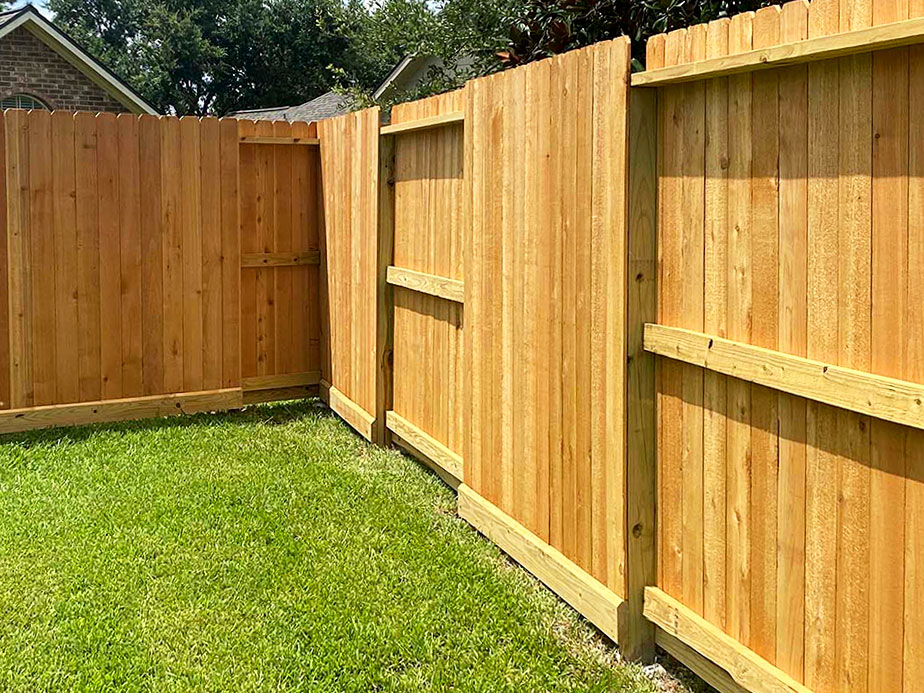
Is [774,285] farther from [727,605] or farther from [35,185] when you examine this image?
[35,185]

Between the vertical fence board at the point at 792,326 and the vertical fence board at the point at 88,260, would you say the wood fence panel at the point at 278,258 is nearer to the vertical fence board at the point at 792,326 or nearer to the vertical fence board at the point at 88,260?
the vertical fence board at the point at 88,260

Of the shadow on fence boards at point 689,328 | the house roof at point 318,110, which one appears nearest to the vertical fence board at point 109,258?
the shadow on fence boards at point 689,328

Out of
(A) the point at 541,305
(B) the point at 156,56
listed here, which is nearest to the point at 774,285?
(A) the point at 541,305

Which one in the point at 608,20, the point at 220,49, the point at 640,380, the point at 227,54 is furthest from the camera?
the point at 227,54

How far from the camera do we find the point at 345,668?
3.28 metres

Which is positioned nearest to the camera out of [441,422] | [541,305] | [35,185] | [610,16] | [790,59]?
[790,59]

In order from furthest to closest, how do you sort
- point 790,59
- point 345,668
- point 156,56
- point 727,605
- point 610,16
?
point 156,56, point 610,16, point 345,668, point 727,605, point 790,59

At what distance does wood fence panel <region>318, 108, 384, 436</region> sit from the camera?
6074 millimetres

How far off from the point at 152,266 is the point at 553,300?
3.90 meters

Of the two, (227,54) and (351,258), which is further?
(227,54)

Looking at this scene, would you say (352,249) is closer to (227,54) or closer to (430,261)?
(430,261)

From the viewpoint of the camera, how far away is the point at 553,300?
3.81 m

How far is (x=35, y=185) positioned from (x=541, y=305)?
4.05 metres

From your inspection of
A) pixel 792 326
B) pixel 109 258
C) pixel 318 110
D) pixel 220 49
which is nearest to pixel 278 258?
pixel 109 258
